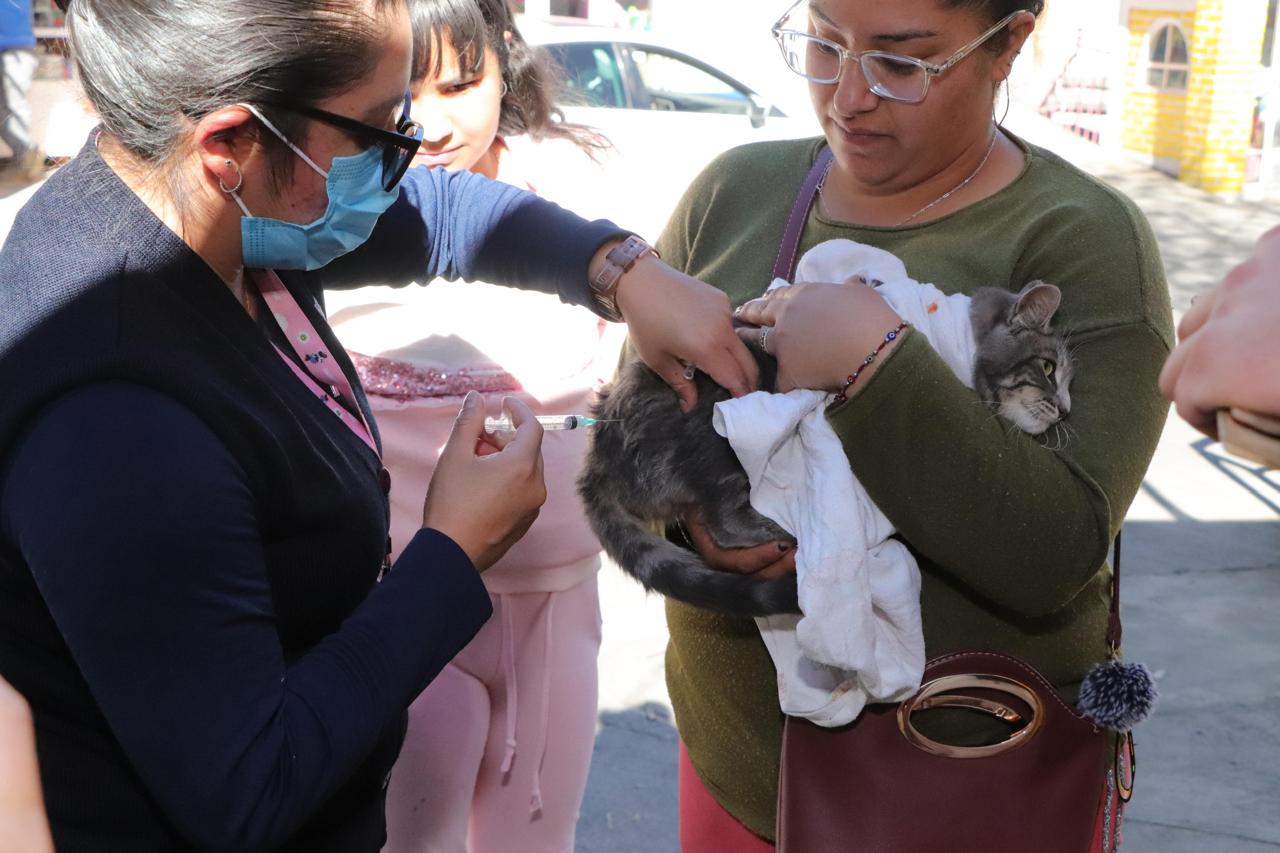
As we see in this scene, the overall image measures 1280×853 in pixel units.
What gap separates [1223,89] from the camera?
11.6m

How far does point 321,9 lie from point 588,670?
72.5 inches

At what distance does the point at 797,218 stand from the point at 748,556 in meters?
0.61

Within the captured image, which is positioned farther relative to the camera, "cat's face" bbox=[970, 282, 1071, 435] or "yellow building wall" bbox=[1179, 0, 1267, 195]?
"yellow building wall" bbox=[1179, 0, 1267, 195]

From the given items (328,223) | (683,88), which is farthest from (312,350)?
(683,88)

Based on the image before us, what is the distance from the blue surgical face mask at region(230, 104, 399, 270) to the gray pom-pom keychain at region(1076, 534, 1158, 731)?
48.8 inches

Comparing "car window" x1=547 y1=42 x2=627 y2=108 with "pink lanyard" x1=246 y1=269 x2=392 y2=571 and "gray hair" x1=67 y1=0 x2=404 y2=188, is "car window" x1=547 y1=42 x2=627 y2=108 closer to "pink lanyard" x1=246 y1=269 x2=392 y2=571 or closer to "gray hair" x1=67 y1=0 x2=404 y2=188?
"pink lanyard" x1=246 y1=269 x2=392 y2=571

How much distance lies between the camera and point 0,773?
1.40 metres

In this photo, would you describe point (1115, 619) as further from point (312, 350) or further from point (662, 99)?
point (662, 99)

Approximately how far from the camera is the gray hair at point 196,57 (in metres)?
1.46

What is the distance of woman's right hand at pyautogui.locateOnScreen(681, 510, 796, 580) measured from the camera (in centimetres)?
177

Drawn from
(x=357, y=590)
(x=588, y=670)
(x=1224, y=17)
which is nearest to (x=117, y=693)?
(x=357, y=590)

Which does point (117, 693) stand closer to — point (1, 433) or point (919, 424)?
point (1, 433)

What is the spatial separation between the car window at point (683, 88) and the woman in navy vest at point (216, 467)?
7.54 m

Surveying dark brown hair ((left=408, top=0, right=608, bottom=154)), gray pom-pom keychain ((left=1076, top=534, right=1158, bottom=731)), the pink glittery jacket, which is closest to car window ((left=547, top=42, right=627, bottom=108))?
dark brown hair ((left=408, top=0, right=608, bottom=154))
